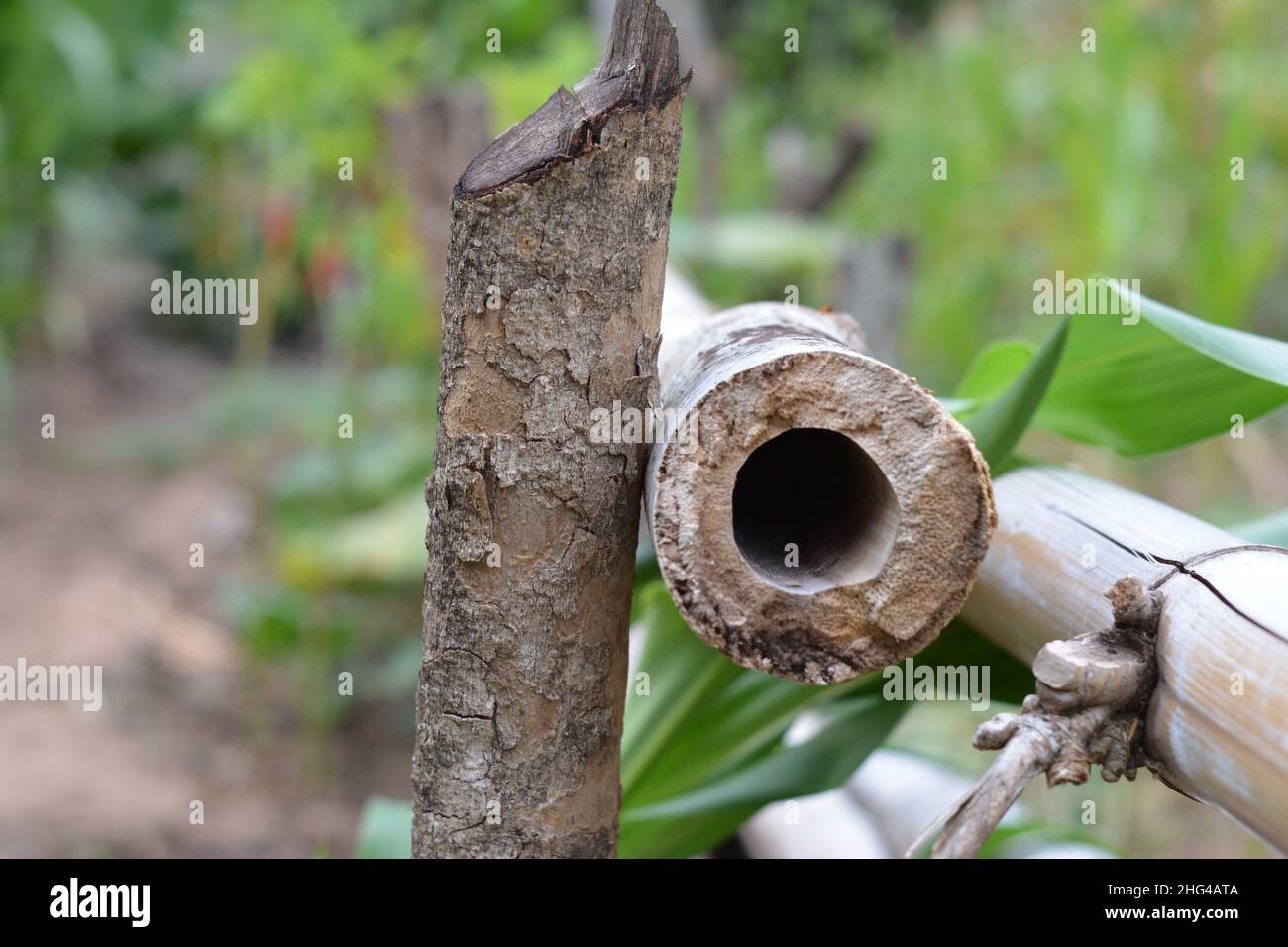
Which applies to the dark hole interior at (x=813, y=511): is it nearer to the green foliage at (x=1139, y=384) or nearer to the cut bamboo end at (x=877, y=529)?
the cut bamboo end at (x=877, y=529)

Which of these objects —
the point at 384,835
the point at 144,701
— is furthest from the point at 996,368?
the point at 144,701

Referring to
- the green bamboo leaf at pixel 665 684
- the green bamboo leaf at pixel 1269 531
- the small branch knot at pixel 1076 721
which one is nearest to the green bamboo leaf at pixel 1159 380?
the green bamboo leaf at pixel 1269 531

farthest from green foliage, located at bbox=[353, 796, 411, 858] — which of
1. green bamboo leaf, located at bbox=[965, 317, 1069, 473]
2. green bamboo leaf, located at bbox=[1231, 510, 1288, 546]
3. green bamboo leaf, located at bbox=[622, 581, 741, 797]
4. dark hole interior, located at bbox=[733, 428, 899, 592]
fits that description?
green bamboo leaf, located at bbox=[1231, 510, 1288, 546]

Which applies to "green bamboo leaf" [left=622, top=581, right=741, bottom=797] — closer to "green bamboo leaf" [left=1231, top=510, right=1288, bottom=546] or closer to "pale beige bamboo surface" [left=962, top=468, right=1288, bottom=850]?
"pale beige bamboo surface" [left=962, top=468, right=1288, bottom=850]

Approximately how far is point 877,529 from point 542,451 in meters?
0.21

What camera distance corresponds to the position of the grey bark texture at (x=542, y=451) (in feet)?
2.22

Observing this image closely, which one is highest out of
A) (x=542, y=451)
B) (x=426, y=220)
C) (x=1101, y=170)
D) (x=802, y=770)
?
(x=1101, y=170)

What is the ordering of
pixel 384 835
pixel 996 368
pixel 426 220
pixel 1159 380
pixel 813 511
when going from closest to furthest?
pixel 813 511 < pixel 1159 380 < pixel 996 368 < pixel 384 835 < pixel 426 220

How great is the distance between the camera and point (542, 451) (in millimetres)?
694

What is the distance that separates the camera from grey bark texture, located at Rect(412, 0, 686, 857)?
675mm

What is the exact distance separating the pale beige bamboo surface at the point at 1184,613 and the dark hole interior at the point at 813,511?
0.56 feet

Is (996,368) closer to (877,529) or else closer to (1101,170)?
(877,529)

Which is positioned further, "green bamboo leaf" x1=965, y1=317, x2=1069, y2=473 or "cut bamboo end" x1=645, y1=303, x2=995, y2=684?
"green bamboo leaf" x1=965, y1=317, x2=1069, y2=473

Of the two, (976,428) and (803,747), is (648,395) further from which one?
(803,747)
